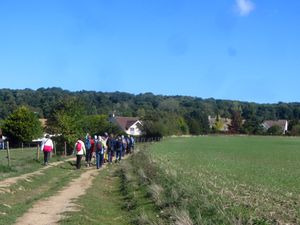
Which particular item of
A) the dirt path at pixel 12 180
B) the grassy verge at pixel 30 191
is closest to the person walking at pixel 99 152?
the grassy verge at pixel 30 191

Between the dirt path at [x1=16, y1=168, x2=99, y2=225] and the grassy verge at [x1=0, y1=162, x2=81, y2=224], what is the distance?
22 cm

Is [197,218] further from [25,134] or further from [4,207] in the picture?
[25,134]

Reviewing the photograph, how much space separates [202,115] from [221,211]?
15217 centimetres

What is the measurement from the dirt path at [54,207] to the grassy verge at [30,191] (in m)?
0.22

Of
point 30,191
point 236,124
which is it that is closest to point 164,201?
point 30,191

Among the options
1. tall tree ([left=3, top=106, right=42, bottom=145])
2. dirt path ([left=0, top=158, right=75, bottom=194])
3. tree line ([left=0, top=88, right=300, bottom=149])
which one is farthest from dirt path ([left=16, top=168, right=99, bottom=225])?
tall tree ([left=3, top=106, right=42, bottom=145])

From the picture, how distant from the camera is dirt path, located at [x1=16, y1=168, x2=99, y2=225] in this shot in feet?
40.7

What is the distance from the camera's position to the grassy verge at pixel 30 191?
1329 cm

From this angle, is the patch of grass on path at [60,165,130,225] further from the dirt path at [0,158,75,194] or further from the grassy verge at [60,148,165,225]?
the dirt path at [0,158,75,194]

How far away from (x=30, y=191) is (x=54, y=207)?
416 cm

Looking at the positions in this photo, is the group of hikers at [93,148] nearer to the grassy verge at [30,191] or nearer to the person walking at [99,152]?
the person walking at [99,152]

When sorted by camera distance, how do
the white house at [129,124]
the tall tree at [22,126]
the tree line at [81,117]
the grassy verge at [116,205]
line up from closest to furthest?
the grassy verge at [116,205], the tree line at [81,117], the tall tree at [22,126], the white house at [129,124]

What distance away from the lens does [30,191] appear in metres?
18.5

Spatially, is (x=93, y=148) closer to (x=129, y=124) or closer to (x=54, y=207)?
(x=54, y=207)
